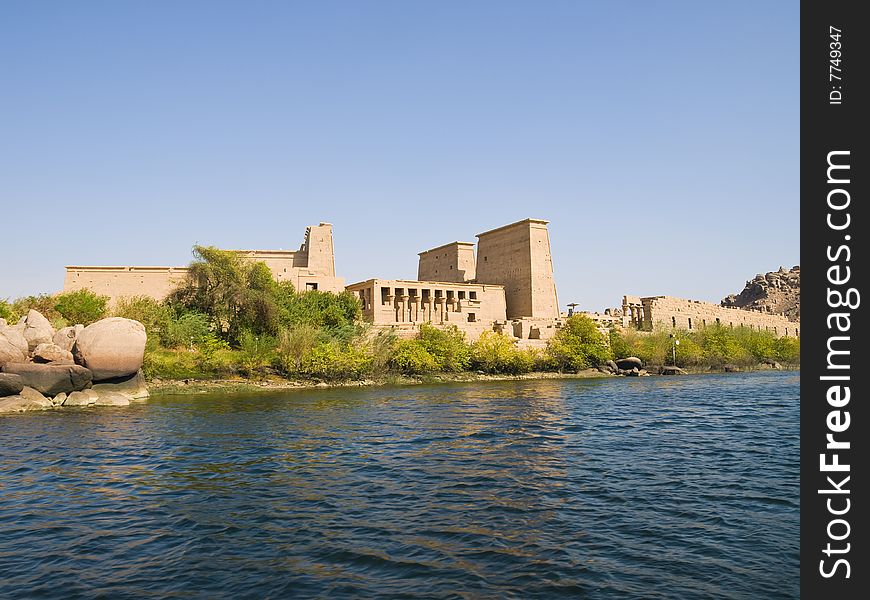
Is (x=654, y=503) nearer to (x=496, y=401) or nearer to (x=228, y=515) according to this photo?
(x=228, y=515)

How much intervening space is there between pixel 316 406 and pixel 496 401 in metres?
7.53

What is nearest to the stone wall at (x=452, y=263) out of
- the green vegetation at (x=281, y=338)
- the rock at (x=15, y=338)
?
the green vegetation at (x=281, y=338)

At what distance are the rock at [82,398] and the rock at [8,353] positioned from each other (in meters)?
2.30

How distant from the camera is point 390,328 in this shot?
43062mm

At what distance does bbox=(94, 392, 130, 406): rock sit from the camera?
81.6 ft

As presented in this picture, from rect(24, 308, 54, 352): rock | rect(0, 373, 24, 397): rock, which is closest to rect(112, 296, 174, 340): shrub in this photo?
rect(24, 308, 54, 352): rock

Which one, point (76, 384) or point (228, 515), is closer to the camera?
point (228, 515)

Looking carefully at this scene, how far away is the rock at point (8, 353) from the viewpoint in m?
22.6

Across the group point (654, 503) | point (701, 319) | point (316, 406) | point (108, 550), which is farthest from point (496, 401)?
point (701, 319)

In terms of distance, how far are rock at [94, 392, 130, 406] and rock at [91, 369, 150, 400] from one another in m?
0.26

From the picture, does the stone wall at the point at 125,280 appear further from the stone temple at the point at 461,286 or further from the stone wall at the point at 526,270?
the stone wall at the point at 526,270

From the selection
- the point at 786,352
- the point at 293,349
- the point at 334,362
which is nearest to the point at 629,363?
the point at 786,352

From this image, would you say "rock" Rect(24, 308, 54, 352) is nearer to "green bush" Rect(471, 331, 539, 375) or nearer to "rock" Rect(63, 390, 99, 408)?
"rock" Rect(63, 390, 99, 408)
